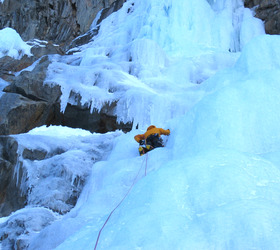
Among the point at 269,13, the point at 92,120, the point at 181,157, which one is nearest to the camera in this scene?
the point at 181,157

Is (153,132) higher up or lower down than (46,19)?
lower down

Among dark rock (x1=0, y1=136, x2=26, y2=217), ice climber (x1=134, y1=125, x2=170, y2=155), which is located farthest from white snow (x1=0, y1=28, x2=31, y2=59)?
ice climber (x1=134, y1=125, x2=170, y2=155)

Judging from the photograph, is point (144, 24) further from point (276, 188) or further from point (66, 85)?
point (276, 188)

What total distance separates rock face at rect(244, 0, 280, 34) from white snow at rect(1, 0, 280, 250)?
2961 millimetres

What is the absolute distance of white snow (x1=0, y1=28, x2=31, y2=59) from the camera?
51.1 feet

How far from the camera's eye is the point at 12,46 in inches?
618

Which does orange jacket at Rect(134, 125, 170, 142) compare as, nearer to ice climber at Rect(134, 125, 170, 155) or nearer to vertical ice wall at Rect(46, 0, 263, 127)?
ice climber at Rect(134, 125, 170, 155)

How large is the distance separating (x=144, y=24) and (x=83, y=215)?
1120 cm

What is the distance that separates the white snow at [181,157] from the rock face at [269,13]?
2.96 meters

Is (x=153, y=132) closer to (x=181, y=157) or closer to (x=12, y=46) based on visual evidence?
(x=181, y=157)

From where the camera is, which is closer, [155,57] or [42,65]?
[42,65]

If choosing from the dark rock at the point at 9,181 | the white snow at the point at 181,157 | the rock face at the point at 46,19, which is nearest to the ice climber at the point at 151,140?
the white snow at the point at 181,157

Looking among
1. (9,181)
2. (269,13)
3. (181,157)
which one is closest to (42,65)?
(9,181)

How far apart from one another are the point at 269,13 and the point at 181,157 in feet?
37.5
